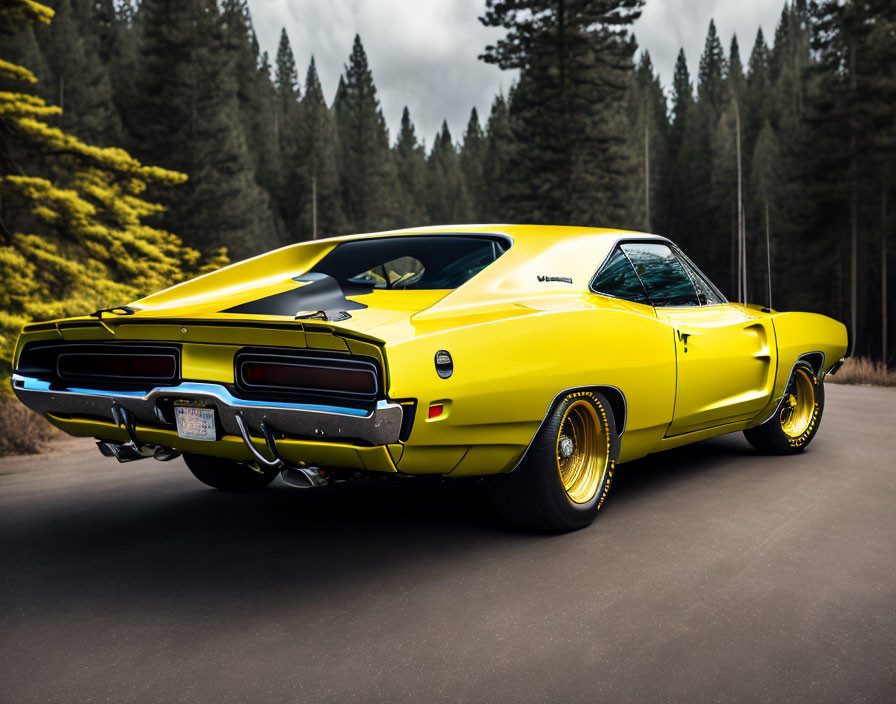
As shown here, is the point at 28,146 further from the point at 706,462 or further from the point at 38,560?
the point at 706,462

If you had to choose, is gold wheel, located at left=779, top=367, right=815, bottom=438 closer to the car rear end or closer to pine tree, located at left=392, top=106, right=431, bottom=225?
the car rear end

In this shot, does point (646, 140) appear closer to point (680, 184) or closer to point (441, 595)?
point (680, 184)

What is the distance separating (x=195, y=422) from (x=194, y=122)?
42.6 meters

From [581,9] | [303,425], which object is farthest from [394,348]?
[581,9]

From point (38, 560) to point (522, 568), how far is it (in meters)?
2.23

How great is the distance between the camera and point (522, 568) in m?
3.74

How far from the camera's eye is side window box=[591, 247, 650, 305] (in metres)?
4.57

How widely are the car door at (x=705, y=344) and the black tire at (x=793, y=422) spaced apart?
0.55 metres

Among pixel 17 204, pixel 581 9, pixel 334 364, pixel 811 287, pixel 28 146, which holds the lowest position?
pixel 811 287

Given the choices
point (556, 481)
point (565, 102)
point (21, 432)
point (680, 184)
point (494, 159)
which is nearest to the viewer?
point (556, 481)

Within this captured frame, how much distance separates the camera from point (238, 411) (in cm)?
345

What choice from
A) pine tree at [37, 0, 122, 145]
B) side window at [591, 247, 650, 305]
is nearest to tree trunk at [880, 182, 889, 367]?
side window at [591, 247, 650, 305]

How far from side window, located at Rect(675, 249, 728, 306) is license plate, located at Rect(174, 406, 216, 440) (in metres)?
3.23

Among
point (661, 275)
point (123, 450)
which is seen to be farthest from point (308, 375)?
point (661, 275)
